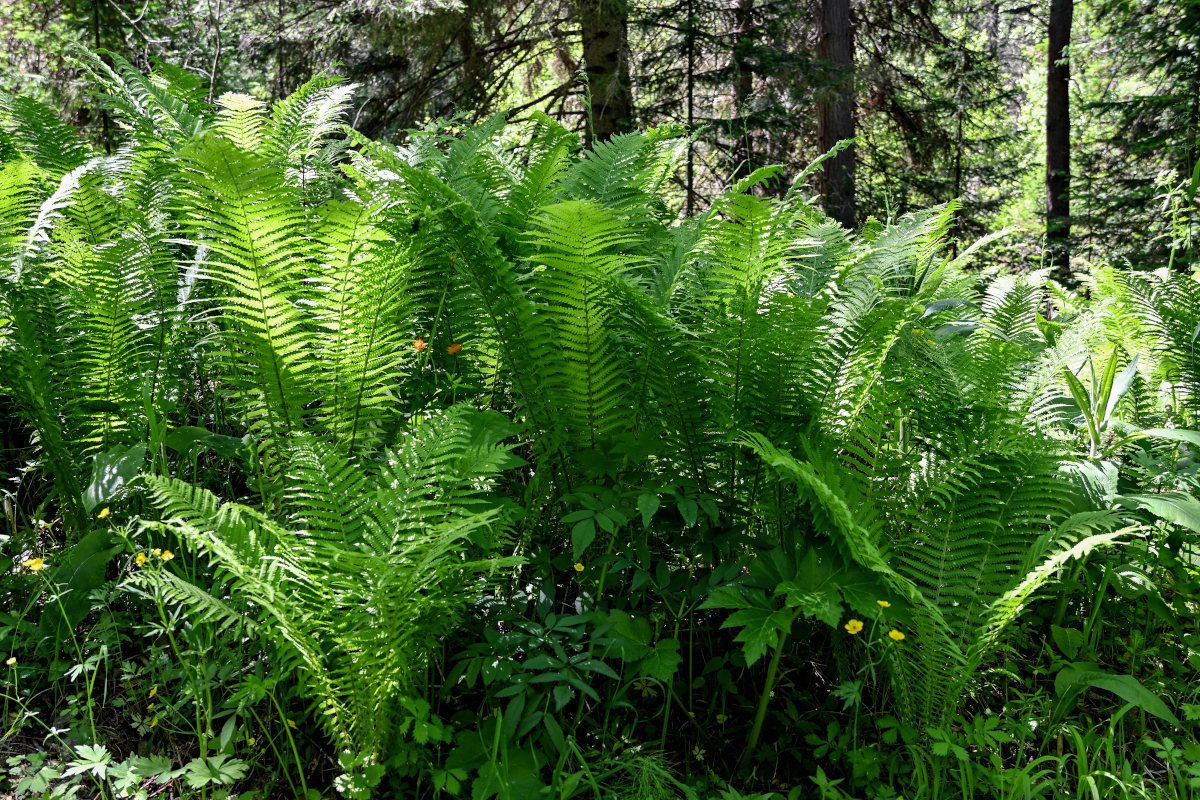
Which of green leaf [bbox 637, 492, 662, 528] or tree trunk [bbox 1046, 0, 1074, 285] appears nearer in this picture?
green leaf [bbox 637, 492, 662, 528]

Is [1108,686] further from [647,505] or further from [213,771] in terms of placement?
[213,771]

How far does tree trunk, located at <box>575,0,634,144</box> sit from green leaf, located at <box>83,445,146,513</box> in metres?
4.75

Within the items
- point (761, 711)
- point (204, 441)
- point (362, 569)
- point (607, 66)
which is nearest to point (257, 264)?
point (204, 441)

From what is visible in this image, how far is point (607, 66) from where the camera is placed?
604 cm

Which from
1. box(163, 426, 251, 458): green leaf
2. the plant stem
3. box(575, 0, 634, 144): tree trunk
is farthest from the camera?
box(575, 0, 634, 144): tree trunk

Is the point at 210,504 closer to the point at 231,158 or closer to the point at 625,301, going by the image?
the point at 231,158

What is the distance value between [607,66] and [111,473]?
5272 mm

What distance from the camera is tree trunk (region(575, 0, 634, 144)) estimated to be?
19.0 ft

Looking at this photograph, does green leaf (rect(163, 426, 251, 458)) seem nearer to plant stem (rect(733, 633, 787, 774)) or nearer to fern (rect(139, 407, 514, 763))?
fern (rect(139, 407, 514, 763))

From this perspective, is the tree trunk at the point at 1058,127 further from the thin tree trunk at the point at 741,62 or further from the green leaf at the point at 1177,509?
the green leaf at the point at 1177,509

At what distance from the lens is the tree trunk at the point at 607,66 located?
5785 millimetres

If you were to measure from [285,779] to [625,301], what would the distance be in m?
1.12

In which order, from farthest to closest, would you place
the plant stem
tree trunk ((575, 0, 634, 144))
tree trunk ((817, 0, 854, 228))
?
tree trunk ((817, 0, 854, 228))
tree trunk ((575, 0, 634, 144))
the plant stem

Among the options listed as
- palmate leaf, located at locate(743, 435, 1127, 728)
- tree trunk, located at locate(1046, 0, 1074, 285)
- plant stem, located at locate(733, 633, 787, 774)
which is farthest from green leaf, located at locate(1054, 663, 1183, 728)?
tree trunk, located at locate(1046, 0, 1074, 285)
